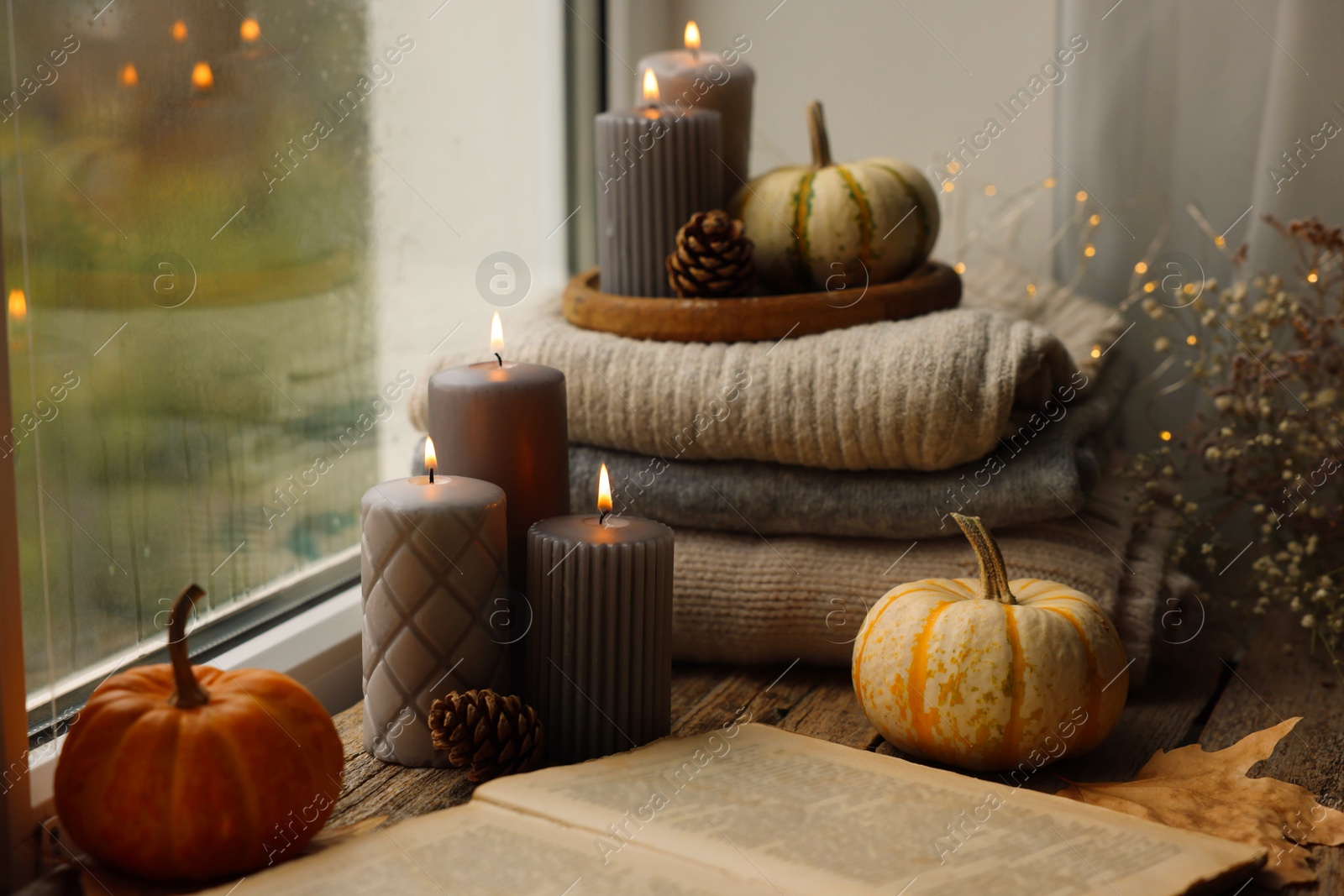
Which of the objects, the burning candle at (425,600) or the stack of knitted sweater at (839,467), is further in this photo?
the stack of knitted sweater at (839,467)

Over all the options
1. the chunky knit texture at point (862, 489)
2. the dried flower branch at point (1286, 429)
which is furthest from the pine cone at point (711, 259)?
the dried flower branch at point (1286, 429)

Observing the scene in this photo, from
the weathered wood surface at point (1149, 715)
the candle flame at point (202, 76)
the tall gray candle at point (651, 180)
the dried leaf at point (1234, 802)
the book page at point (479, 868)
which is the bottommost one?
the weathered wood surface at point (1149, 715)

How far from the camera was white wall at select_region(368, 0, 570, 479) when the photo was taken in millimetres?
1020

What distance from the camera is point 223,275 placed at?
0.83 m

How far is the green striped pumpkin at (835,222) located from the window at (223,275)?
31 centimetres

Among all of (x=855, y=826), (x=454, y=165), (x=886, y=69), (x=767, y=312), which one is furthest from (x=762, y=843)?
(x=886, y=69)

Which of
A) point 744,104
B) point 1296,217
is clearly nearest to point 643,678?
point 744,104

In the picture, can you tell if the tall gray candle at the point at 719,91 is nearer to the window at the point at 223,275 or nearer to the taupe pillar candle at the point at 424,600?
the window at the point at 223,275

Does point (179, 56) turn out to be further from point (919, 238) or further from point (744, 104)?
point (919, 238)

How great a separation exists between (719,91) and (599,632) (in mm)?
467

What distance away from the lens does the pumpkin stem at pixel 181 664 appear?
592mm

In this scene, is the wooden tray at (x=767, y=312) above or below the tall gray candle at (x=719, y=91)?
below

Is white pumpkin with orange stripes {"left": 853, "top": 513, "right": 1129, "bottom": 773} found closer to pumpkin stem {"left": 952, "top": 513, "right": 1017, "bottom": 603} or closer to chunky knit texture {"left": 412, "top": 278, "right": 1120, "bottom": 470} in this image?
pumpkin stem {"left": 952, "top": 513, "right": 1017, "bottom": 603}

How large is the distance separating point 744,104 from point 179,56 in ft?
1.41
